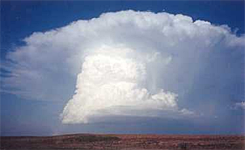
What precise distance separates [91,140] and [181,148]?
13.6 meters

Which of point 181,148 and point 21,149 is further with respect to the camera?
point 181,148

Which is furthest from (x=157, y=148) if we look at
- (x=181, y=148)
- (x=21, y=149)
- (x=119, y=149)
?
(x=21, y=149)

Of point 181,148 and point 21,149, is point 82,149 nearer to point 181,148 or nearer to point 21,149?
point 21,149

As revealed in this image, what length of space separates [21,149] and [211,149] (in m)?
16.9

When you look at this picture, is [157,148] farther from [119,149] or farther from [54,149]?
[54,149]

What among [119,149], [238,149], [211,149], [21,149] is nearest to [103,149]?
[119,149]

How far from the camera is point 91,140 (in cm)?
3853

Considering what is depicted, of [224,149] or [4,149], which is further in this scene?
[224,149]

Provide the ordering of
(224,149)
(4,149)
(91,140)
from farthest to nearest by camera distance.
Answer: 1. (91,140)
2. (224,149)
3. (4,149)

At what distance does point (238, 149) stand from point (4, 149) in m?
20.7

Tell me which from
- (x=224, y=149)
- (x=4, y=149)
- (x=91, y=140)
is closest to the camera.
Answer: (x=4, y=149)

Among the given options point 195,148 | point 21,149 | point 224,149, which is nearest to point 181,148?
point 195,148

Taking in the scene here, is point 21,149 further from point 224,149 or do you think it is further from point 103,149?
point 224,149

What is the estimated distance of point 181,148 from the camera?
28625 millimetres
